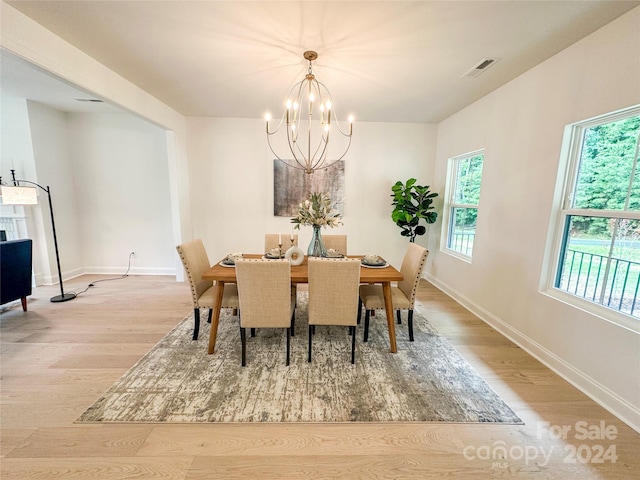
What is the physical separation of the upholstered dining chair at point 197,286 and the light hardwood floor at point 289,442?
0.67 m

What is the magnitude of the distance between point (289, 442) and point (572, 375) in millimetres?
2214

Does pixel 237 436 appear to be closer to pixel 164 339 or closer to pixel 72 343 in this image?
pixel 164 339

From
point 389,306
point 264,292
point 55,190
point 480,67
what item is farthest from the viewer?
point 55,190

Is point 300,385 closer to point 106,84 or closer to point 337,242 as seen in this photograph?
point 337,242

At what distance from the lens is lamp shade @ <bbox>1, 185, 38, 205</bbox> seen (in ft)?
9.71

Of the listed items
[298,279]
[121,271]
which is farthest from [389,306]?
[121,271]

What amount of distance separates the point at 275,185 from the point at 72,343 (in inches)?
124

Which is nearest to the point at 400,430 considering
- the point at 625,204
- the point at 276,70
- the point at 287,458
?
the point at 287,458

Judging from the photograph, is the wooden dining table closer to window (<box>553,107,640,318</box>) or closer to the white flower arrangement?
the white flower arrangement

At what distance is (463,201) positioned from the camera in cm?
379

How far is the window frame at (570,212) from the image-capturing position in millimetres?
1843

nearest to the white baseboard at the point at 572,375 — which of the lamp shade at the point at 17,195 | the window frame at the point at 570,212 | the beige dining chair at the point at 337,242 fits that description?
the window frame at the point at 570,212

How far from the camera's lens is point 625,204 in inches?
70.2

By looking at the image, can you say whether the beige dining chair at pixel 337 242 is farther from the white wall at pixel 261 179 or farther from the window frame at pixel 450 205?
the window frame at pixel 450 205
